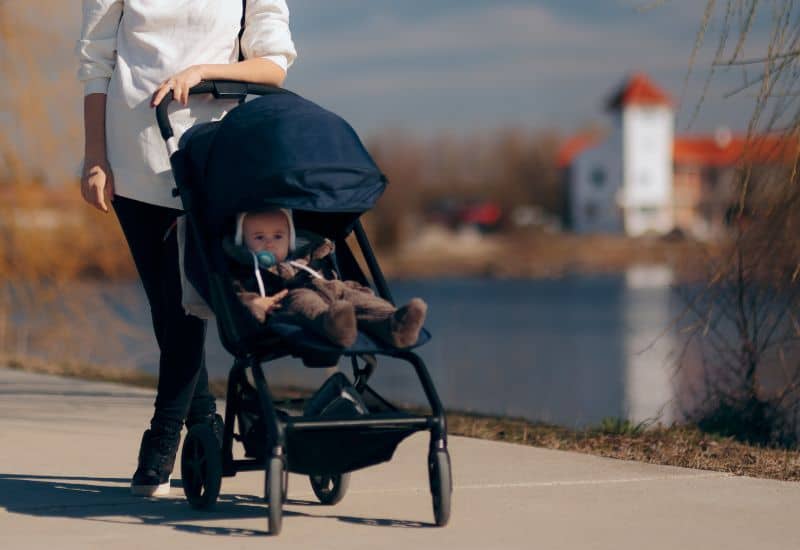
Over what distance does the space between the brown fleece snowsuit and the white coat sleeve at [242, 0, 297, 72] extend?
0.74m

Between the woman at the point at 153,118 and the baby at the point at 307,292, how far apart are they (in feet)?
1.52

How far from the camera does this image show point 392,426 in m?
3.80

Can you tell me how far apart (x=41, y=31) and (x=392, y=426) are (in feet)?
27.8

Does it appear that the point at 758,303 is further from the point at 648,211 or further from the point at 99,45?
the point at 648,211

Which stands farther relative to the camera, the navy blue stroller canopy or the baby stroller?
the navy blue stroller canopy

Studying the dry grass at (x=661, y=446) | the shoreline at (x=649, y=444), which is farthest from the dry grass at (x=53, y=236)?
the dry grass at (x=661, y=446)

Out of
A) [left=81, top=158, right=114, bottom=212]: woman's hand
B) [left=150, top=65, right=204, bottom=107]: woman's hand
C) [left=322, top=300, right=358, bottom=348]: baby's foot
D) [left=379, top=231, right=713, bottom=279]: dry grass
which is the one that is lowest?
[left=379, top=231, right=713, bottom=279]: dry grass

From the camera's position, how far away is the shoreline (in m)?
5.20

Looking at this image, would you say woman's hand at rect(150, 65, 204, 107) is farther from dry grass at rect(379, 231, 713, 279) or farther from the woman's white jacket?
dry grass at rect(379, 231, 713, 279)

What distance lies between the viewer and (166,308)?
4465 millimetres

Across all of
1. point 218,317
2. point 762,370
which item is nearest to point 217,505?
point 218,317

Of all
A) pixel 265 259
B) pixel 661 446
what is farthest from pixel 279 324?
pixel 661 446

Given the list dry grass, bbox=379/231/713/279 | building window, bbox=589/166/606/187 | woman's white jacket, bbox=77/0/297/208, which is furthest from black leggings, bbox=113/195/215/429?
building window, bbox=589/166/606/187

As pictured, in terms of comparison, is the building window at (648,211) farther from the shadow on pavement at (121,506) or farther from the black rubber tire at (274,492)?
the black rubber tire at (274,492)
